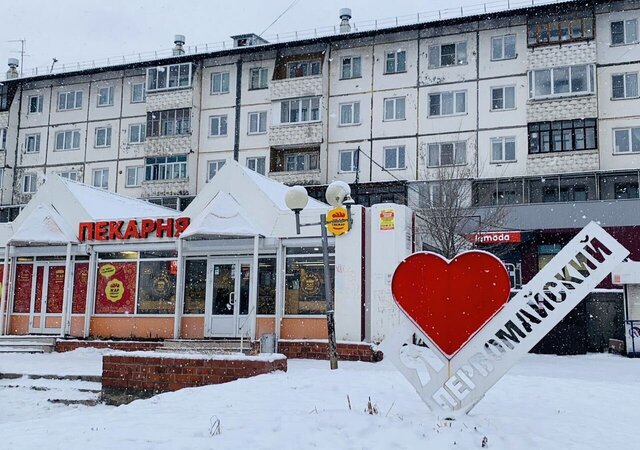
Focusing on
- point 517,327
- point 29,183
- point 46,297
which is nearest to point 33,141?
point 29,183

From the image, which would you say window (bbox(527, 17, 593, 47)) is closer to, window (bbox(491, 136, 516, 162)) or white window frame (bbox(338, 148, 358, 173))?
window (bbox(491, 136, 516, 162))

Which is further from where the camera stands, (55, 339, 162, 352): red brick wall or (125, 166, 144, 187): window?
(125, 166, 144, 187): window

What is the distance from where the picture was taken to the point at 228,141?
38.4m

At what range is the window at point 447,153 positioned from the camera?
33219 millimetres

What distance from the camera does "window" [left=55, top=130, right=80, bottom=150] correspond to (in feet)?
A: 138

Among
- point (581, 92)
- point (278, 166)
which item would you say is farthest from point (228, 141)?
point (581, 92)

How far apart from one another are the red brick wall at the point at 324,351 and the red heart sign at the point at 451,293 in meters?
8.68

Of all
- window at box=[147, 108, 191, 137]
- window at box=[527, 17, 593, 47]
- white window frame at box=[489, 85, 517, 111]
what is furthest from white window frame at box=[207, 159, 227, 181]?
window at box=[527, 17, 593, 47]

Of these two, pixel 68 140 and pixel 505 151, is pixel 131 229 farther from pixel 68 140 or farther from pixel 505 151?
pixel 68 140

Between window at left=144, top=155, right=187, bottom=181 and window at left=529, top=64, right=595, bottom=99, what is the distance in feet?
64.0

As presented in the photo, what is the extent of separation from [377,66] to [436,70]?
330 cm

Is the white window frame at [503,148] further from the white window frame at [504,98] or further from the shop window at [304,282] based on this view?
the shop window at [304,282]

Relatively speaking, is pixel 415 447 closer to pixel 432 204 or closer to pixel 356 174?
pixel 432 204

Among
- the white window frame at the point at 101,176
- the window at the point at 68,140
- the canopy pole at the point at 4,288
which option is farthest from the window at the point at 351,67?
the canopy pole at the point at 4,288
